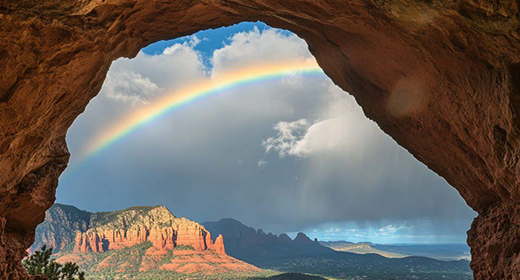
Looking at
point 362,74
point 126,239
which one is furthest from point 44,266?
point 126,239

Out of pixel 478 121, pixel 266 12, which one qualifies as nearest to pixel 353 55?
pixel 266 12

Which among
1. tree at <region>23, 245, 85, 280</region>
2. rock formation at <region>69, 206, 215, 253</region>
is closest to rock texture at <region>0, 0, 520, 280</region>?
tree at <region>23, 245, 85, 280</region>

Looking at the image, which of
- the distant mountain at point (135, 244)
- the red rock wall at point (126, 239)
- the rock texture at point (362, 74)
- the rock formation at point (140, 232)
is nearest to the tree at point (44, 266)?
the rock texture at point (362, 74)

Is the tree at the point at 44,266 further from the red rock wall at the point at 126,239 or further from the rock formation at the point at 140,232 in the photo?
the red rock wall at the point at 126,239

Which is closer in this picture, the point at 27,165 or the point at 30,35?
the point at 30,35

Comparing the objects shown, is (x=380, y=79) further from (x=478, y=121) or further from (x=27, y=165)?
(x=27, y=165)

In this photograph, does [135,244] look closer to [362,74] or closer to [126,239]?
[126,239]
